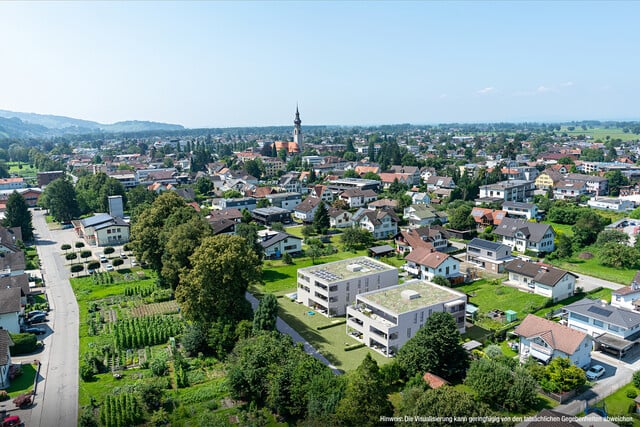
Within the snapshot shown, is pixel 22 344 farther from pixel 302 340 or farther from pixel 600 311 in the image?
pixel 600 311

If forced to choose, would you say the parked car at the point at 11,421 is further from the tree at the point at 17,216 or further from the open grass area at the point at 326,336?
the tree at the point at 17,216

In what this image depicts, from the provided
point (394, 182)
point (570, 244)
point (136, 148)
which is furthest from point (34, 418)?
point (136, 148)

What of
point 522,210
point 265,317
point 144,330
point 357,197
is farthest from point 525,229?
point 144,330

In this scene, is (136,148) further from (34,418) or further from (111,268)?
(34,418)

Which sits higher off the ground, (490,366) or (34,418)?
(490,366)

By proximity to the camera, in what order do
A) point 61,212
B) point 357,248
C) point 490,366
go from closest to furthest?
1. point 490,366
2. point 357,248
3. point 61,212

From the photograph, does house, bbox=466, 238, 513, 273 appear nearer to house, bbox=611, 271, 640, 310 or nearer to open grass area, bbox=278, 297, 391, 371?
house, bbox=611, 271, 640, 310

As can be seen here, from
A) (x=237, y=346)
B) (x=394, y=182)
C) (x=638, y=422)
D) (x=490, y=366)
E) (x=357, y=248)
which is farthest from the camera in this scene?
(x=394, y=182)
